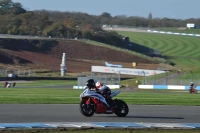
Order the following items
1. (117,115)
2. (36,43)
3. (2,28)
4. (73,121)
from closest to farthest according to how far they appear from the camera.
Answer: (73,121) < (117,115) < (36,43) < (2,28)

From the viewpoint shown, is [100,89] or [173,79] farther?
[173,79]

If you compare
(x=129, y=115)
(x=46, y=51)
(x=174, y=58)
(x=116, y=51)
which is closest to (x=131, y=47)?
(x=174, y=58)

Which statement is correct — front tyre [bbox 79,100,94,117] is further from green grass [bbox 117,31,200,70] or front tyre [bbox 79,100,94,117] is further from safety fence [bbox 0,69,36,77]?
green grass [bbox 117,31,200,70]

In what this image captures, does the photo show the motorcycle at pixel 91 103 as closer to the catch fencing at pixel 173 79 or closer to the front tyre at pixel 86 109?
the front tyre at pixel 86 109

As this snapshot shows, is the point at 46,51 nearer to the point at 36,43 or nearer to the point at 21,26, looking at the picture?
the point at 36,43

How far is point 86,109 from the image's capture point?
20047 mm

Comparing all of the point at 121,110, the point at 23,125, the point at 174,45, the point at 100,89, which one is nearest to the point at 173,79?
the point at 121,110

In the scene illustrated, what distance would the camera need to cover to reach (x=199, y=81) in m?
60.4

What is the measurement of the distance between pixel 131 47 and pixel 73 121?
12603 centimetres

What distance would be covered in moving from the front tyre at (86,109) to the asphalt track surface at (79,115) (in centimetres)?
15

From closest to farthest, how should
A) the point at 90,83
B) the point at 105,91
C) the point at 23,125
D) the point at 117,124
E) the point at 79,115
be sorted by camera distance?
the point at 23,125
the point at 117,124
the point at 90,83
the point at 105,91
the point at 79,115

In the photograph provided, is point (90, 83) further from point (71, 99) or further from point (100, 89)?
point (71, 99)

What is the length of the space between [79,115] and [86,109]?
0.69 metres

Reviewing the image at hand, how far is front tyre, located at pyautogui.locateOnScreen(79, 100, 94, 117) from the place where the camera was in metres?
20.0
